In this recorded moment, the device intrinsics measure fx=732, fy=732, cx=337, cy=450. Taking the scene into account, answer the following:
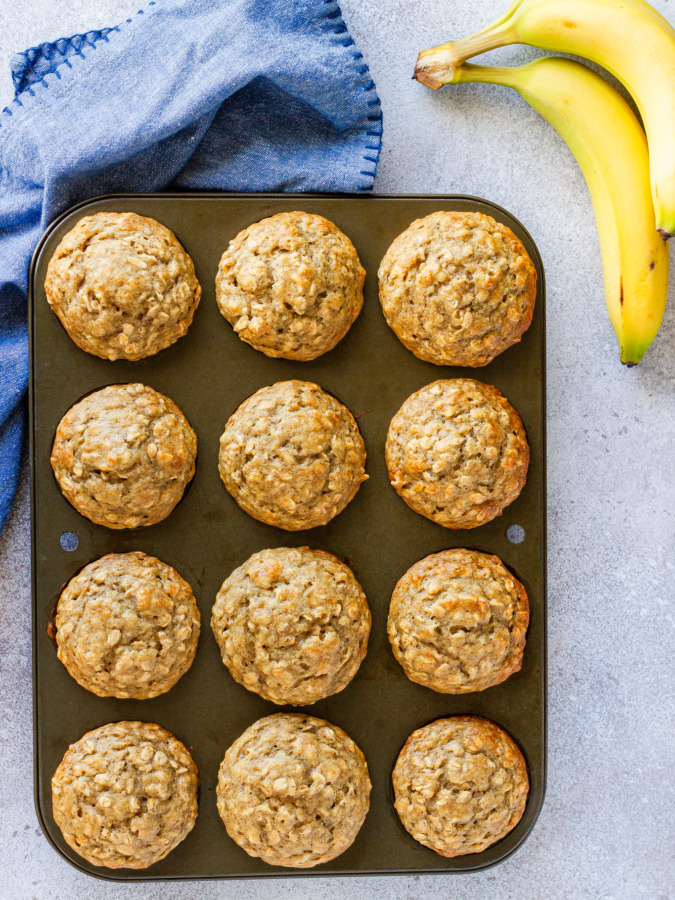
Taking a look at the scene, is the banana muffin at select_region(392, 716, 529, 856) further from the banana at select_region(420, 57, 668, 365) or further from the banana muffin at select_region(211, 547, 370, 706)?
the banana at select_region(420, 57, 668, 365)

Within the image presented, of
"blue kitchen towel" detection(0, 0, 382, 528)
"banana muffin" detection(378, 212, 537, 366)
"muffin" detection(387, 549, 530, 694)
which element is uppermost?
"blue kitchen towel" detection(0, 0, 382, 528)

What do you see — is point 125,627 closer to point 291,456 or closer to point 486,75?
point 291,456

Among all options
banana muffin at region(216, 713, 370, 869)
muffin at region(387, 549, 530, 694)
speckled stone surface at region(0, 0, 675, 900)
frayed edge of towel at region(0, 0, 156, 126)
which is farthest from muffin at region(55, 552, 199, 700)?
frayed edge of towel at region(0, 0, 156, 126)

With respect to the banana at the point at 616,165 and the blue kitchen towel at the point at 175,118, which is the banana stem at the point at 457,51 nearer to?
the banana at the point at 616,165

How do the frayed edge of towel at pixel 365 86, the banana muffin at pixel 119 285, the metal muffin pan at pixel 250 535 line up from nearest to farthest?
the banana muffin at pixel 119 285
the metal muffin pan at pixel 250 535
the frayed edge of towel at pixel 365 86

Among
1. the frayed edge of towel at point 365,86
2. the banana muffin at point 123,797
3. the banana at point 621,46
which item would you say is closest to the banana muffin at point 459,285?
the frayed edge of towel at point 365,86
